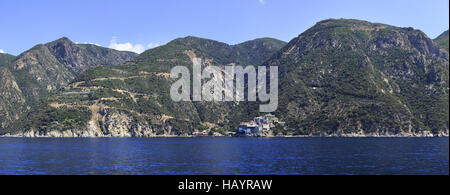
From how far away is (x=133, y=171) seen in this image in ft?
270

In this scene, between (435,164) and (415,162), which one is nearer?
(435,164)

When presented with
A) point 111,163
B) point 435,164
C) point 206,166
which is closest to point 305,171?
point 206,166
